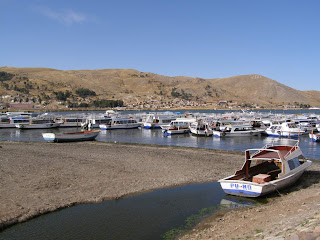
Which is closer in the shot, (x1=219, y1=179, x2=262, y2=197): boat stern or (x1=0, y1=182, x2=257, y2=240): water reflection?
(x1=0, y1=182, x2=257, y2=240): water reflection

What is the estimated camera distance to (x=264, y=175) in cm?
1686

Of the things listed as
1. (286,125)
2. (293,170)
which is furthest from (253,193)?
(286,125)

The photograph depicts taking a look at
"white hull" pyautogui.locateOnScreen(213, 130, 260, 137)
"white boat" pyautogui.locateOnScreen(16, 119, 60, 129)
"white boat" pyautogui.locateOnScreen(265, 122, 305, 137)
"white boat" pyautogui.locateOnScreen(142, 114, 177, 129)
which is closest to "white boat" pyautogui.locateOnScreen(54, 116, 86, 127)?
"white boat" pyautogui.locateOnScreen(16, 119, 60, 129)

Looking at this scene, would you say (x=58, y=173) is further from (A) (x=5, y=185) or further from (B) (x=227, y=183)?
(B) (x=227, y=183)

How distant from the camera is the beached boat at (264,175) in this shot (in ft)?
50.6

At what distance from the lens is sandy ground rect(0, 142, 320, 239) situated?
10.9m

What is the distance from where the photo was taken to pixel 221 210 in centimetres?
1409

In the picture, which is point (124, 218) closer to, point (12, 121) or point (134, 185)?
point (134, 185)

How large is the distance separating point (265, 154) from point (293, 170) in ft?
6.25

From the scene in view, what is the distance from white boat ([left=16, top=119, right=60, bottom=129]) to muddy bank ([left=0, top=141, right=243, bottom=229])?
149 ft

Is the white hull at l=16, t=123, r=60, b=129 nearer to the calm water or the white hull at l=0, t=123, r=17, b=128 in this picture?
the white hull at l=0, t=123, r=17, b=128

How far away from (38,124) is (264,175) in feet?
205

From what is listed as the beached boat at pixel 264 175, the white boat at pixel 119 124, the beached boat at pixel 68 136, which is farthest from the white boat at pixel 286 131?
the beached boat at pixel 264 175

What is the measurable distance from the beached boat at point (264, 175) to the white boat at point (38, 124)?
6025 centimetres
